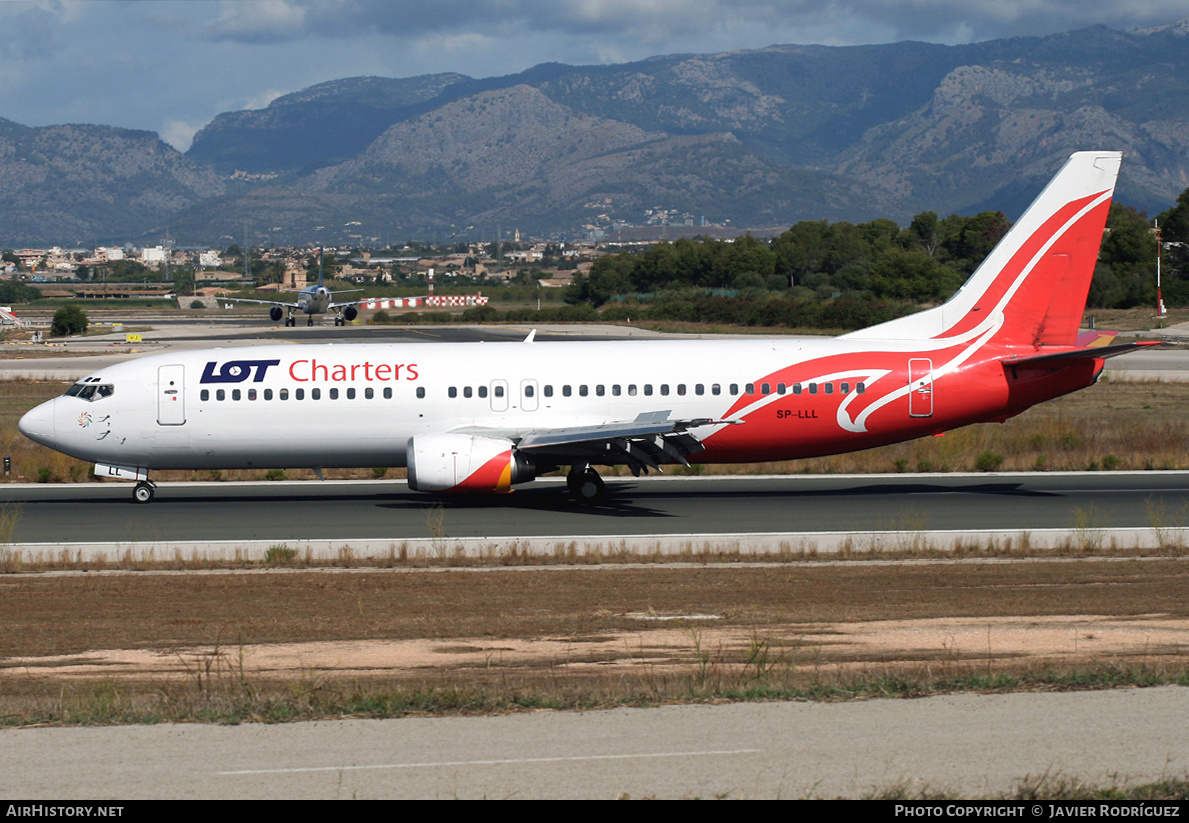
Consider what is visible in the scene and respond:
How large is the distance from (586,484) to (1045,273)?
41.2ft

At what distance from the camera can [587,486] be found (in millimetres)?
31125

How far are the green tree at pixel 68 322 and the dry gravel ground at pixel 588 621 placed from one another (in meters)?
108

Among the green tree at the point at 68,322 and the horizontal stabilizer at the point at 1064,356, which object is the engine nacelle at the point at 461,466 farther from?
the green tree at the point at 68,322

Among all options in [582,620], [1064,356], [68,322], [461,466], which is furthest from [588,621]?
[68,322]

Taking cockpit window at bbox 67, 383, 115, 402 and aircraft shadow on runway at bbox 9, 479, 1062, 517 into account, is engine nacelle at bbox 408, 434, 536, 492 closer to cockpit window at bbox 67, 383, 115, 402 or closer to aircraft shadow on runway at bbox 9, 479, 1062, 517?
aircraft shadow on runway at bbox 9, 479, 1062, 517

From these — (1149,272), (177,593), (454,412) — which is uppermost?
(1149,272)

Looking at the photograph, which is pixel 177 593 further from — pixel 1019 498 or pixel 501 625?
pixel 1019 498

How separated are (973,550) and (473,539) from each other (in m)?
9.92

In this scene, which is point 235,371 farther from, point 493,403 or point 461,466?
point 461,466

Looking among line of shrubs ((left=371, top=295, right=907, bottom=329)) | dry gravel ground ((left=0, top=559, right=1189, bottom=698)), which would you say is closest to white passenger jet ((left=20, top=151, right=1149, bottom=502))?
dry gravel ground ((left=0, top=559, right=1189, bottom=698))

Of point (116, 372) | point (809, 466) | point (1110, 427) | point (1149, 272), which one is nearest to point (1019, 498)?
point (809, 466)

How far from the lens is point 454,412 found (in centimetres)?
3080

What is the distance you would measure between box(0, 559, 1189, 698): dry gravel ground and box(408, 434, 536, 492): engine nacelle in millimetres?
5775

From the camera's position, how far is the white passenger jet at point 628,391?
30672 millimetres
